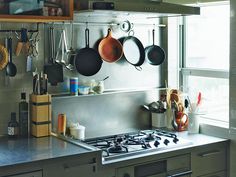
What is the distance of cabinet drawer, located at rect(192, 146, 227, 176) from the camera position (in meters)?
3.01

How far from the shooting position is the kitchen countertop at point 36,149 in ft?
7.86

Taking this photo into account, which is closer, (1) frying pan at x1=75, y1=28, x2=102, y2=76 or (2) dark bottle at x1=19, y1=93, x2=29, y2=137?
(2) dark bottle at x1=19, y1=93, x2=29, y2=137

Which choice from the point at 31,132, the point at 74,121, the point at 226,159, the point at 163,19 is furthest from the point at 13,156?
the point at 163,19

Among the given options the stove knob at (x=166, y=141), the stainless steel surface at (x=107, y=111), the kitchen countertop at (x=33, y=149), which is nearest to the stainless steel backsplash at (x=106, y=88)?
the stainless steel surface at (x=107, y=111)

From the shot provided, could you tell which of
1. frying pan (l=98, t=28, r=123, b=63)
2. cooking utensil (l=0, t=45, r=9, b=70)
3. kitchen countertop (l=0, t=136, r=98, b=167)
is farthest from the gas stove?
cooking utensil (l=0, t=45, r=9, b=70)

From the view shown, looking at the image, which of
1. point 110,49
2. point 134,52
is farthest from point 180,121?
point 110,49

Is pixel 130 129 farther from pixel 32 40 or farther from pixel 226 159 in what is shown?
pixel 32 40

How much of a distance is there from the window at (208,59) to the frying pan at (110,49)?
515 millimetres

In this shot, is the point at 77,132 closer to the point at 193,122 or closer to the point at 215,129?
the point at 193,122

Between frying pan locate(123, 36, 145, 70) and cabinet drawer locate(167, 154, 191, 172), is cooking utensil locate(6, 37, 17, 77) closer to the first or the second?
frying pan locate(123, 36, 145, 70)

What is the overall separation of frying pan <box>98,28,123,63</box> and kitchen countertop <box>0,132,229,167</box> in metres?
0.75

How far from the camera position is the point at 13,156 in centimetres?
244

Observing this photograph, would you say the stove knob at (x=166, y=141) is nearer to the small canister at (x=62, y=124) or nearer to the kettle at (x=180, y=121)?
the kettle at (x=180, y=121)

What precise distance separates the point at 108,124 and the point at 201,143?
28.7 inches
